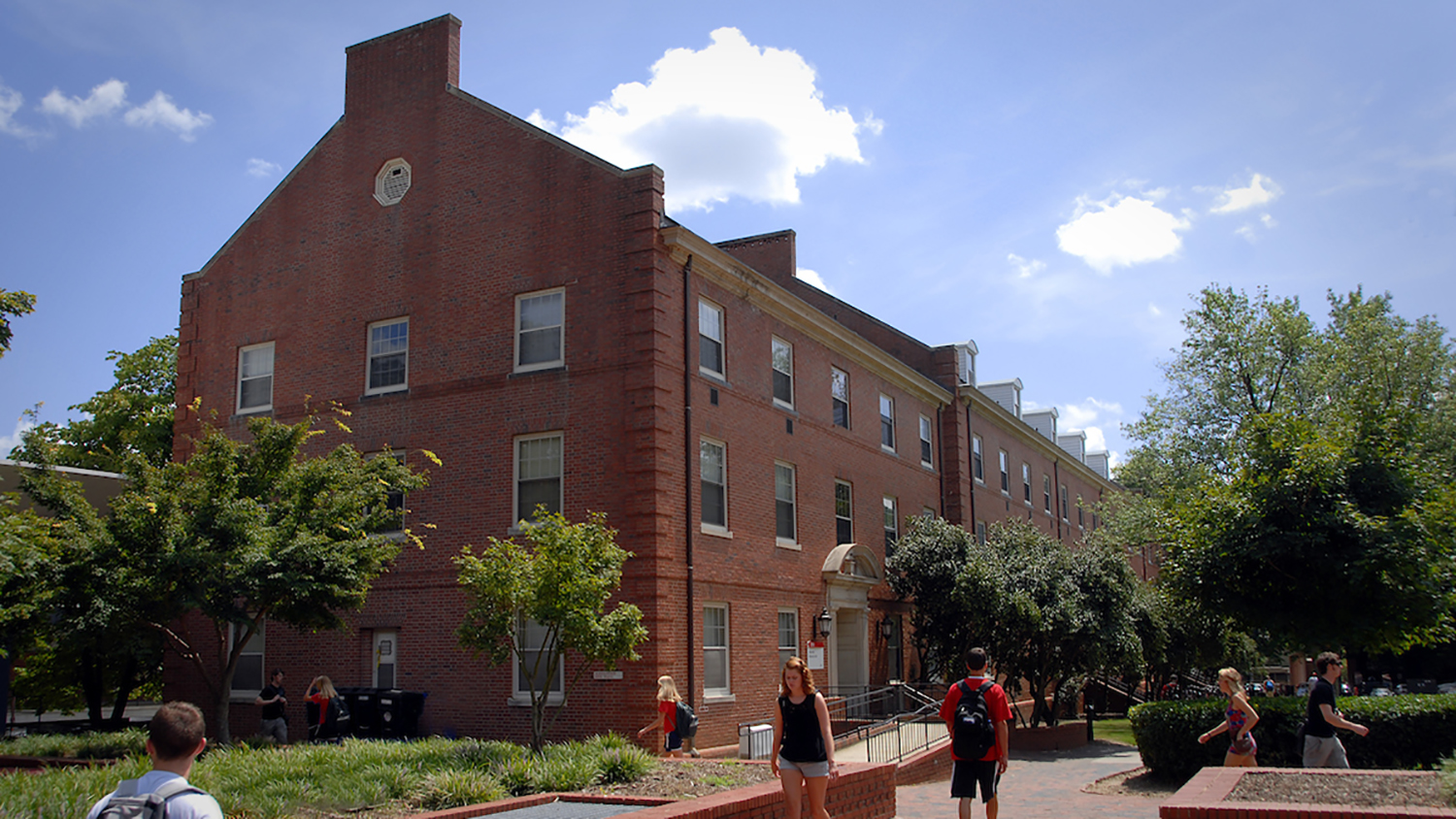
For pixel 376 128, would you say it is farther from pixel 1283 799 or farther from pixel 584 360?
pixel 1283 799

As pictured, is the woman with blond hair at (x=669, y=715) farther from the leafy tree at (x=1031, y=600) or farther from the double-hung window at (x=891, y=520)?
the double-hung window at (x=891, y=520)

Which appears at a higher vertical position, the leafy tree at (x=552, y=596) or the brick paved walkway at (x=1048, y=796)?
the leafy tree at (x=552, y=596)

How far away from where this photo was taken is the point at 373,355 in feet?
70.3

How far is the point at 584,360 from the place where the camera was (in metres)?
19.2

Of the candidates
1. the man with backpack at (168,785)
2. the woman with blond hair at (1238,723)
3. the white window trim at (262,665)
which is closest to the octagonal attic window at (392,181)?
the white window trim at (262,665)

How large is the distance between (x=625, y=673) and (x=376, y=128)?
40.0ft

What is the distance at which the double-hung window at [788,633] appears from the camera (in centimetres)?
2194

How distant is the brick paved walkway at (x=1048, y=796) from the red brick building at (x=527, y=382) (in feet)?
13.6

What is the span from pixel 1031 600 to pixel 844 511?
4.55 m

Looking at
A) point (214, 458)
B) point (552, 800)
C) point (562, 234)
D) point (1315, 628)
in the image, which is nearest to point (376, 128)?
point (562, 234)

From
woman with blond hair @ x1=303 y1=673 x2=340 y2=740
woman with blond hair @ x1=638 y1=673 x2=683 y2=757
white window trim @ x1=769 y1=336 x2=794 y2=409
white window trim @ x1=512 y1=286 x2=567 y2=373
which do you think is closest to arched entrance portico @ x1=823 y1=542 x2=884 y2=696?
white window trim @ x1=769 y1=336 x2=794 y2=409

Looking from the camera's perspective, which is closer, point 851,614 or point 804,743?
point 804,743

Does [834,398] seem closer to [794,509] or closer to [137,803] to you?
[794,509]

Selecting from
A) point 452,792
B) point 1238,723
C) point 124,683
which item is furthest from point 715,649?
point 124,683
